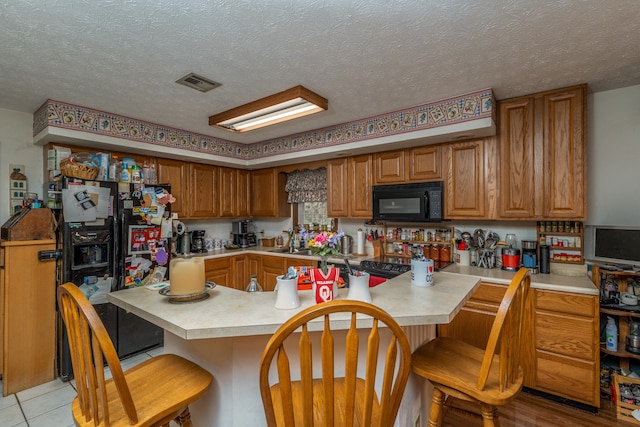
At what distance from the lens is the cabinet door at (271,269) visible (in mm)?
3798

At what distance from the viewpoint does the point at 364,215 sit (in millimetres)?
3420

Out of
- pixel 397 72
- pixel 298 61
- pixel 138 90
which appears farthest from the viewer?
pixel 138 90

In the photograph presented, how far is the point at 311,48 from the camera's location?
1772 mm

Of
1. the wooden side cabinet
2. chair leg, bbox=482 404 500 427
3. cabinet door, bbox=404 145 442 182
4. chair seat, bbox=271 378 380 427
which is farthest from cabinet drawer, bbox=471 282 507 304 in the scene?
the wooden side cabinet

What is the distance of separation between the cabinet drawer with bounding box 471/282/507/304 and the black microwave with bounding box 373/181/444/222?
0.72 meters

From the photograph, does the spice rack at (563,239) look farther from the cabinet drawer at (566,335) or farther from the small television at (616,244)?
the cabinet drawer at (566,335)

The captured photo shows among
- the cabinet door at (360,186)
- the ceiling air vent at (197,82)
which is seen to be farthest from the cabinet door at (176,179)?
the cabinet door at (360,186)

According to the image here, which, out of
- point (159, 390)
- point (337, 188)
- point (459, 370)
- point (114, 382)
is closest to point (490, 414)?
point (459, 370)

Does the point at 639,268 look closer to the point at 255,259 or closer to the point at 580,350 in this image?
the point at 580,350

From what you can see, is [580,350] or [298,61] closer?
[298,61]

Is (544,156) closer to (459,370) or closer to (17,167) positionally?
(459,370)

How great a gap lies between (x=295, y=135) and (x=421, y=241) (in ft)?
6.19

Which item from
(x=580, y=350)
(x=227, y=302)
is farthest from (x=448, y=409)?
(x=227, y=302)

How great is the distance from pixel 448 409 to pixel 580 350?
3.26 ft
